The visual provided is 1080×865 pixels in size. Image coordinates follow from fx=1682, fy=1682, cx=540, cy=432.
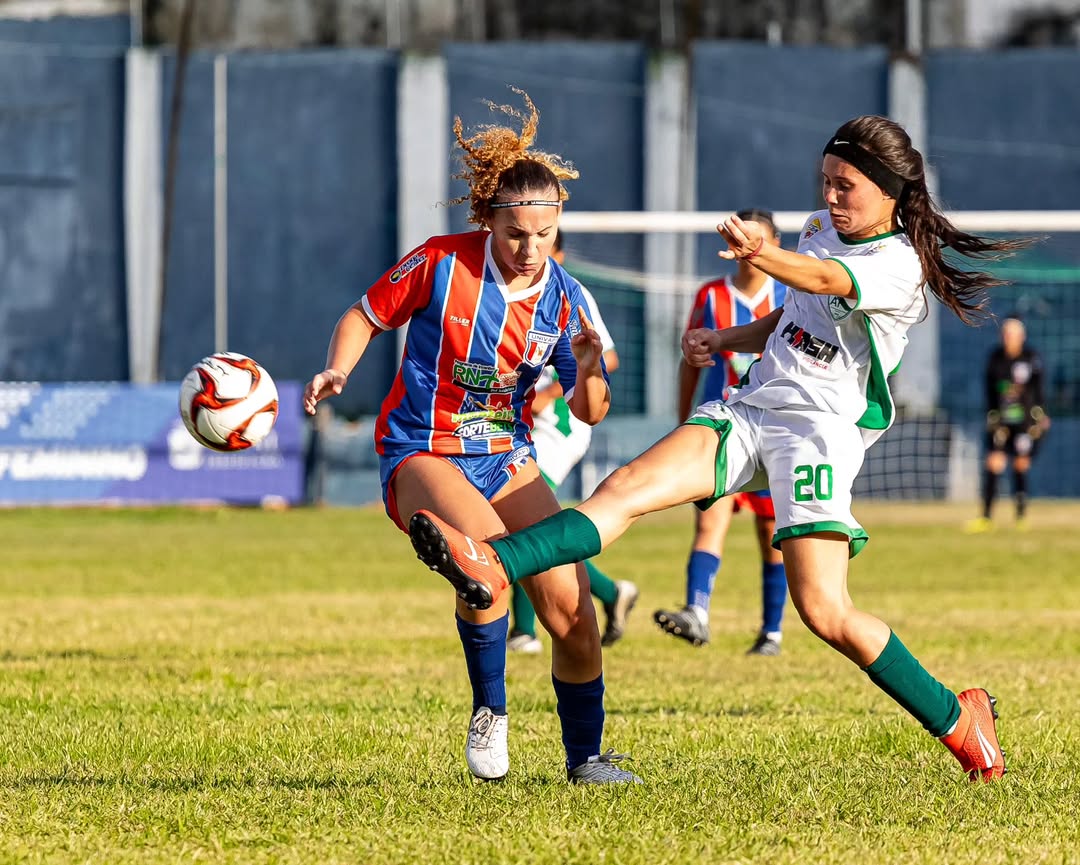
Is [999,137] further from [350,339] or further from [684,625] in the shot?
[350,339]

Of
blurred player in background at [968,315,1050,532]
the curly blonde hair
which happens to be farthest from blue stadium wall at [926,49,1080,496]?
the curly blonde hair

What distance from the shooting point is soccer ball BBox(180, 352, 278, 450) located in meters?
4.98

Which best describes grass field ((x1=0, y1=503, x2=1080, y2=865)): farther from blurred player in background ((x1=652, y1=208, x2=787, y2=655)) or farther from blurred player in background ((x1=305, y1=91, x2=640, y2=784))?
blurred player in background ((x1=305, y1=91, x2=640, y2=784))

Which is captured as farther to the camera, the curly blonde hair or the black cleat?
the black cleat

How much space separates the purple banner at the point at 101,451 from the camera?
19.8 meters

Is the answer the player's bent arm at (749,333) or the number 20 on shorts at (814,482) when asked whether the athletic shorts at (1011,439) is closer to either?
the player's bent arm at (749,333)

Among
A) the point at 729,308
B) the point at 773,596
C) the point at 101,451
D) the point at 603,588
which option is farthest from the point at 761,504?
the point at 101,451

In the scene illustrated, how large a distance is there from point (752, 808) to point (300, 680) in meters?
3.18

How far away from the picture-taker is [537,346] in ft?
16.7

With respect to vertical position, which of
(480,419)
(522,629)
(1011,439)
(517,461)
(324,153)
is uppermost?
(324,153)

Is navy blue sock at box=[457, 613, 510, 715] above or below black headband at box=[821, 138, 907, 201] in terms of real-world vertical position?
below

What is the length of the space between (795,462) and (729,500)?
3.66 metres

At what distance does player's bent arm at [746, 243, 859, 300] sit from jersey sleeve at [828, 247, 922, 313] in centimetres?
3

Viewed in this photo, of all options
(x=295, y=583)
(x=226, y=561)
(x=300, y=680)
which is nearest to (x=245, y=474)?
(x=226, y=561)
